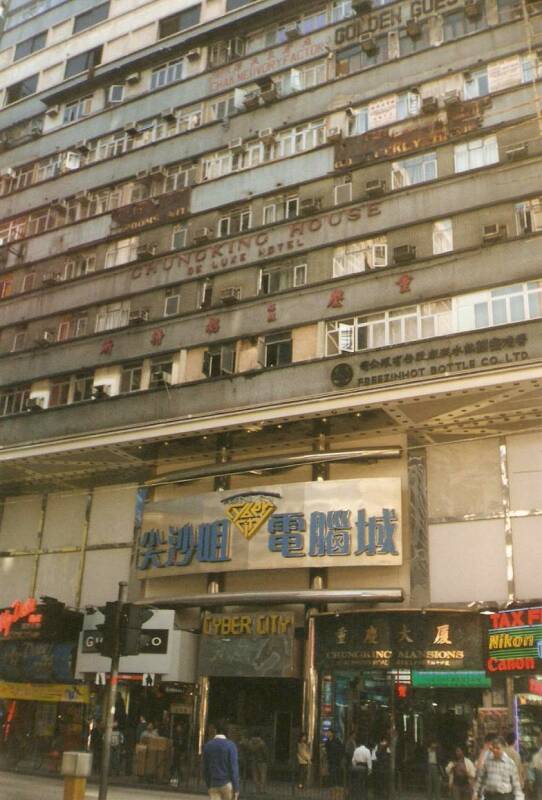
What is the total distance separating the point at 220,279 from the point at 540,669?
1527cm

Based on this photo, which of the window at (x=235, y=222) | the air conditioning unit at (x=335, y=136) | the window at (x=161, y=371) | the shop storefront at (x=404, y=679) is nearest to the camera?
the shop storefront at (x=404, y=679)

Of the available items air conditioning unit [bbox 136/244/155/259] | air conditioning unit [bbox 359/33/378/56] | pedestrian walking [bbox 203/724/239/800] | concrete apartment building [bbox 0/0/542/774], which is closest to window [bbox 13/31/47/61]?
concrete apartment building [bbox 0/0/542/774]

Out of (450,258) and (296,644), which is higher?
(450,258)

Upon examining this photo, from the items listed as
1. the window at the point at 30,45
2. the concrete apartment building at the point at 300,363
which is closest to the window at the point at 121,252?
the concrete apartment building at the point at 300,363

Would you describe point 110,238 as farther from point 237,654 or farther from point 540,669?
point 540,669

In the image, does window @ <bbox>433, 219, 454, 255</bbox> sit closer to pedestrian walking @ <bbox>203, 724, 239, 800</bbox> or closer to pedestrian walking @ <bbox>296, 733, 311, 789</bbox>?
pedestrian walking @ <bbox>296, 733, 311, 789</bbox>

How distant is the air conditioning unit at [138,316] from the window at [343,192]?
7.57 metres

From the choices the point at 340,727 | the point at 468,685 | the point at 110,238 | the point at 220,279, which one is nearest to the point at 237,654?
the point at 340,727

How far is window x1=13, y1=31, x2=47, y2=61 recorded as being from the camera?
1537 inches

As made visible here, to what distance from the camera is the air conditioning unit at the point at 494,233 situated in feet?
69.4

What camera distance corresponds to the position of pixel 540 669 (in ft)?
57.5

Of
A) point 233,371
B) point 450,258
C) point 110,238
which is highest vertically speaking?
point 110,238

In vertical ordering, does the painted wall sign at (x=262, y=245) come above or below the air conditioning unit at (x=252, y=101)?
below

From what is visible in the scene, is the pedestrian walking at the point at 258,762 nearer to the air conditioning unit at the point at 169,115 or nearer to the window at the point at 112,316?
the window at the point at 112,316
